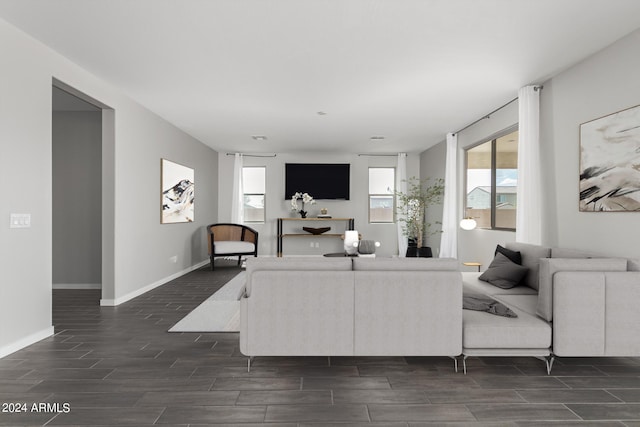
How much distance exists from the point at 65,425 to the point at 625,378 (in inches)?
136

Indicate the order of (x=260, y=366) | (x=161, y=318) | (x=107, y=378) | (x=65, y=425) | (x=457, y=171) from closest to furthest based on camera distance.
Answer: (x=65, y=425) → (x=107, y=378) → (x=260, y=366) → (x=161, y=318) → (x=457, y=171)

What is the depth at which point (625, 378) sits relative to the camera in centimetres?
263

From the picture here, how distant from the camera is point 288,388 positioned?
2.47 m

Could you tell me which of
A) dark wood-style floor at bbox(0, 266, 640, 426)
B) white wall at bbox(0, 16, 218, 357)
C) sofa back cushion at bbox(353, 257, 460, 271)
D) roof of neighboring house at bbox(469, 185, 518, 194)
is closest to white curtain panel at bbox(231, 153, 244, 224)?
white wall at bbox(0, 16, 218, 357)

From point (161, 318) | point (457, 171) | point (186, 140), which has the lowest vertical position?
point (161, 318)

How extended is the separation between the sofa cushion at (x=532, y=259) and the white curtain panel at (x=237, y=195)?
6430 millimetres

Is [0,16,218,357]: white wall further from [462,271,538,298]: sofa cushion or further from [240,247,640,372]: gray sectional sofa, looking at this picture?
[462,271,538,298]: sofa cushion

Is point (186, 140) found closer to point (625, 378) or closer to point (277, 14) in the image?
point (277, 14)

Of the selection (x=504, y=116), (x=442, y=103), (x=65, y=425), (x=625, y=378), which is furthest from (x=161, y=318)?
(x=504, y=116)

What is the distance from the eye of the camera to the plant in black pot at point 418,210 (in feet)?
26.0

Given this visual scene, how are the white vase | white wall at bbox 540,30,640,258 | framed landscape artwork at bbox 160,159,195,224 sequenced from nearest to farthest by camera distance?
white wall at bbox 540,30,640,258, the white vase, framed landscape artwork at bbox 160,159,195,224

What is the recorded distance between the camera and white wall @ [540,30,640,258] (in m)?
3.30

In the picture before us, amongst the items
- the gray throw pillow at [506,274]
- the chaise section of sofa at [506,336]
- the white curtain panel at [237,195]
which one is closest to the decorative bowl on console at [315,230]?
the white curtain panel at [237,195]

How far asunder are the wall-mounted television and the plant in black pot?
139 cm
